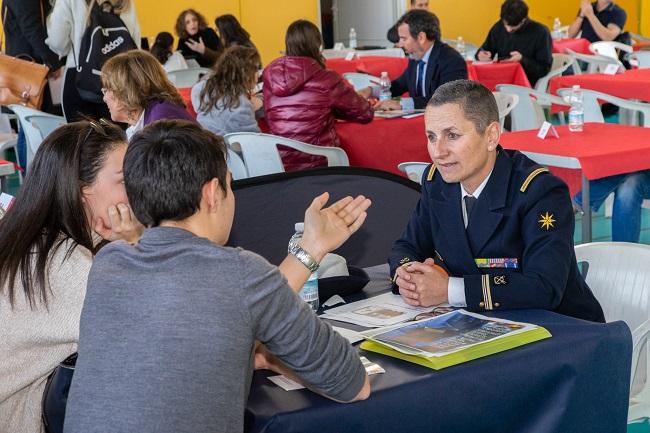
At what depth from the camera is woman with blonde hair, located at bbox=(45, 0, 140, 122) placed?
5645 mm

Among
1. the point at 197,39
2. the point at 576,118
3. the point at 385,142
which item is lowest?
the point at 385,142

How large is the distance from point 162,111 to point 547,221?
219cm

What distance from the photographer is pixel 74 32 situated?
568cm

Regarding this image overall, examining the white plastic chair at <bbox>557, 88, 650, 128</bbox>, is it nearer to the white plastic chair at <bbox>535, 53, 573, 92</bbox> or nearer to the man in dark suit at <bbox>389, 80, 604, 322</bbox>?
the white plastic chair at <bbox>535, 53, 573, 92</bbox>

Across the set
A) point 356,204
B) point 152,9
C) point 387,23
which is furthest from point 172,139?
point 387,23

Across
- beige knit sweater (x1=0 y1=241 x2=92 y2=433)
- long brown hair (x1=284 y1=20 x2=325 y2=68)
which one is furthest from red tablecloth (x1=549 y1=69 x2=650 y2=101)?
beige knit sweater (x1=0 y1=241 x2=92 y2=433)

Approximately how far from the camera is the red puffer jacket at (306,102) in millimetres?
5093

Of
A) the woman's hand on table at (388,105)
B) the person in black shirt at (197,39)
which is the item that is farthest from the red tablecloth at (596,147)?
the person in black shirt at (197,39)

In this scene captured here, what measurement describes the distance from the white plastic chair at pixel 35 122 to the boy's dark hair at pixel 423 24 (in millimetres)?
2303

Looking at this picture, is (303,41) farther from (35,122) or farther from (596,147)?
(35,122)

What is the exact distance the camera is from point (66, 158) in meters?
2.17

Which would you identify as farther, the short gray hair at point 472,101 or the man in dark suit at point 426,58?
the man in dark suit at point 426,58

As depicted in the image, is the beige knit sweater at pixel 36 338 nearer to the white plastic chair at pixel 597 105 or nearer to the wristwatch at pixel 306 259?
the wristwatch at pixel 306 259

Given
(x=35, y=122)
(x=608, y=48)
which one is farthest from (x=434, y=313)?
(x=608, y=48)
